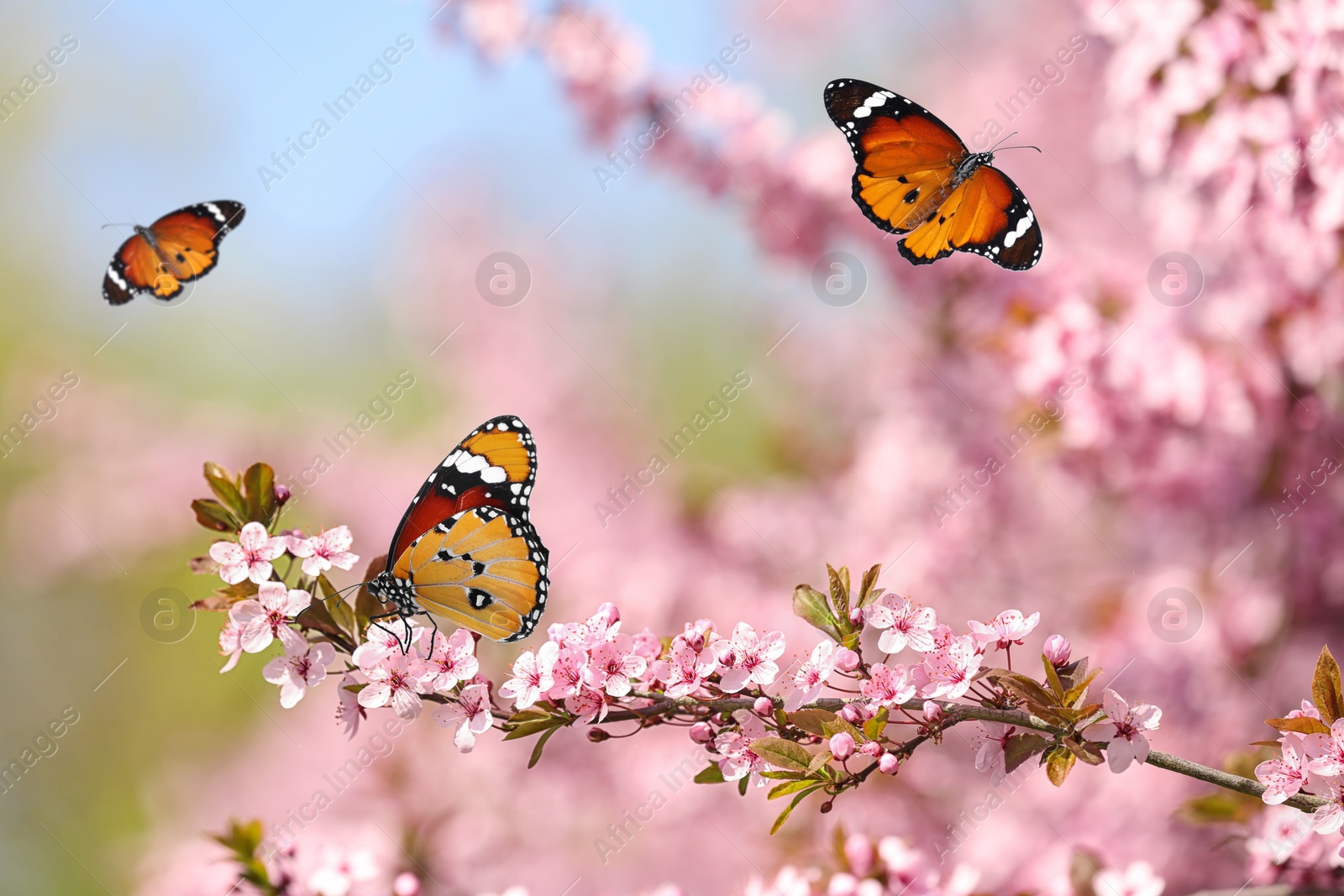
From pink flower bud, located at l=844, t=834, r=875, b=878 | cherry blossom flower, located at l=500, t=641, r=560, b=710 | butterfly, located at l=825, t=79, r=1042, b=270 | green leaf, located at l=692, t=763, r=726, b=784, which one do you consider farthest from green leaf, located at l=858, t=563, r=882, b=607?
butterfly, located at l=825, t=79, r=1042, b=270

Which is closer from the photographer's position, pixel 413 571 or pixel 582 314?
pixel 413 571

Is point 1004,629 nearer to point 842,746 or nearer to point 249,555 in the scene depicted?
point 842,746

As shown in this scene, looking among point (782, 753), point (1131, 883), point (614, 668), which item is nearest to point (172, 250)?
point (614, 668)

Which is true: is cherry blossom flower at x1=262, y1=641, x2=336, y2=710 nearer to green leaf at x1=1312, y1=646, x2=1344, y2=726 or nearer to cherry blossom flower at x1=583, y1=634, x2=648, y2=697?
cherry blossom flower at x1=583, y1=634, x2=648, y2=697

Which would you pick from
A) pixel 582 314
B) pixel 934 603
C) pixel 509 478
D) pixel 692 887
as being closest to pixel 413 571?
pixel 509 478

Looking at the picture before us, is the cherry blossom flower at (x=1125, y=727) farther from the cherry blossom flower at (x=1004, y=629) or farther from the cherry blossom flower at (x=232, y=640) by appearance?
the cherry blossom flower at (x=232, y=640)

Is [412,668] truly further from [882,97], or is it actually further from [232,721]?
[232,721]
